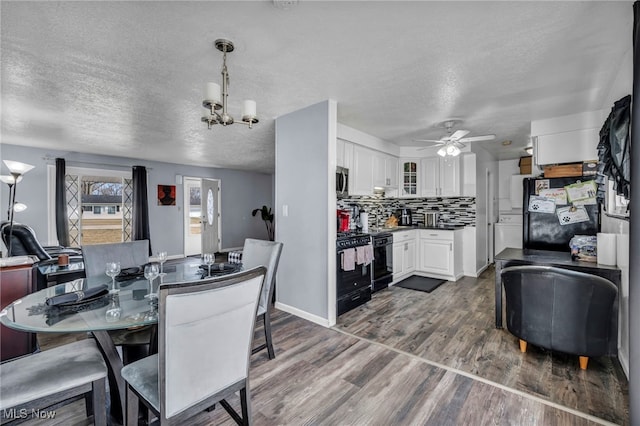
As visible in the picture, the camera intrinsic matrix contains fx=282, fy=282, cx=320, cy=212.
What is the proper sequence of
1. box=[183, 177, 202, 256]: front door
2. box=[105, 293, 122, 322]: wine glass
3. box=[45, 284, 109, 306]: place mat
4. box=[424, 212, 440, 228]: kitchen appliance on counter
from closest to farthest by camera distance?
box=[105, 293, 122, 322]: wine glass, box=[45, 284, 109, 306]: place mat, box=[424, 212, 440, 228]: kitchen appliance on counter, box=[183, 177, 202, 256]: front door

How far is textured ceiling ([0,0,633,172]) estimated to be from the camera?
5.55 ft

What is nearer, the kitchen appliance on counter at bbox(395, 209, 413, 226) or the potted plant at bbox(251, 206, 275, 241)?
the kitchen appliance on counter at bbox(395, 209, 413, 226)

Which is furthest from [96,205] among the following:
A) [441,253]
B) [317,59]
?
[441,253]

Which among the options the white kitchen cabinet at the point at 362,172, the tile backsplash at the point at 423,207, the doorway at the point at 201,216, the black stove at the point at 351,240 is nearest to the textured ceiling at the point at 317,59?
the white kitchen cabinet at the point at 362,172

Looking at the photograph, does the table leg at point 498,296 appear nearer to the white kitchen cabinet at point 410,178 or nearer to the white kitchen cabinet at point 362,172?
the white kitchen cabinet at point 362,172

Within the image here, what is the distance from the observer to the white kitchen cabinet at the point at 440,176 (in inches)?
197

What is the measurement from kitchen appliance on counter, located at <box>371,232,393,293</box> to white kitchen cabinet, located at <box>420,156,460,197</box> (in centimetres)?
154

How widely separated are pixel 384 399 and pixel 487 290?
3212 millimetres

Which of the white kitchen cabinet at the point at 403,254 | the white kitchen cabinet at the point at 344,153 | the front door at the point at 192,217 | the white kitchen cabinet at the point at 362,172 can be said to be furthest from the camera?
the front door at the point at 192,217

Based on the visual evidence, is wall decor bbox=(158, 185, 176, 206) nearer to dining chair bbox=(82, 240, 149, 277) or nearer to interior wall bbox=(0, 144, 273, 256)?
interior wall bbox=(0, 144, 273, 256)

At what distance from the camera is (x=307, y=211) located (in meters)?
3.23

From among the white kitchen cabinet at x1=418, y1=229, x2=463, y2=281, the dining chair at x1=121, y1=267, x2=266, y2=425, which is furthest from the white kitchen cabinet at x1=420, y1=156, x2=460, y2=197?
the dining chair at x1=121, y1=267, x2=266, y2=425

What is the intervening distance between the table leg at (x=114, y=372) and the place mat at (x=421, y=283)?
3762 millimetres

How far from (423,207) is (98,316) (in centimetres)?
543
